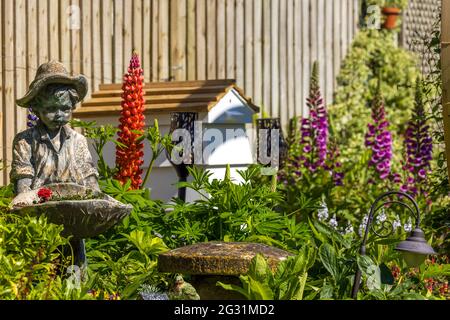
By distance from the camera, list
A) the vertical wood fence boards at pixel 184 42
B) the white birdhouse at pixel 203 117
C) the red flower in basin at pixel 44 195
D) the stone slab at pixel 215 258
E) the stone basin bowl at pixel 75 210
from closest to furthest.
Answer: the stone slab at pixel 215 258 → the stone basin bowl at pixel 75 210 → the red flower in basin at pixel 44 195 → the white birdhouse at pixel 203 117 → the vertical wood fence boards at pixel 184 42

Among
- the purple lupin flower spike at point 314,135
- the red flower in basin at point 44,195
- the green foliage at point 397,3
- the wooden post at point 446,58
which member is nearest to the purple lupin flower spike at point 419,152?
the purple lupin flower spike at point 314,135

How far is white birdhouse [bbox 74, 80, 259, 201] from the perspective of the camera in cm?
848

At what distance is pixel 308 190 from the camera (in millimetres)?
9281

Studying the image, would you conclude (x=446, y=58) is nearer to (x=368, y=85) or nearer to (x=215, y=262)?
(x=215, y=262)

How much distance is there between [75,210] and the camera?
5.44 metres

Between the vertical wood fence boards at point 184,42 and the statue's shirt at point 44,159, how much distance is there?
Answer: 2.64 meters

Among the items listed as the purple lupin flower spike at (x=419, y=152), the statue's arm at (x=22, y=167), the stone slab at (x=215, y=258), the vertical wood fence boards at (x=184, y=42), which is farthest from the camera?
the purple lupin flower spike at (x=419, y=152)

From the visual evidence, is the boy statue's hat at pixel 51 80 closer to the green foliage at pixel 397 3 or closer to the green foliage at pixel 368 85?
the green foliage at pixel 368 85

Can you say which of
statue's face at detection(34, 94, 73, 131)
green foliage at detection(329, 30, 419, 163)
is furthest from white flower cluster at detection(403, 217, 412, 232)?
green foliage at detection(329, 30, 419, 163)

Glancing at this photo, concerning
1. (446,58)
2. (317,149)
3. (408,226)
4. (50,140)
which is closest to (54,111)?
(50,140)

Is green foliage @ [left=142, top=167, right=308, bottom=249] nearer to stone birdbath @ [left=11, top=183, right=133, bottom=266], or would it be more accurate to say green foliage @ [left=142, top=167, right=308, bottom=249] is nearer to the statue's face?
stone birdbath @ [left=11, top=183, right=133, bottom=266]

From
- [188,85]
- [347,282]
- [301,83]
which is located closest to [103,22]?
[188,85]

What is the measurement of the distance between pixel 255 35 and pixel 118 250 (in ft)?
18.7

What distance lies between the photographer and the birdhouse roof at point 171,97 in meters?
8.60
